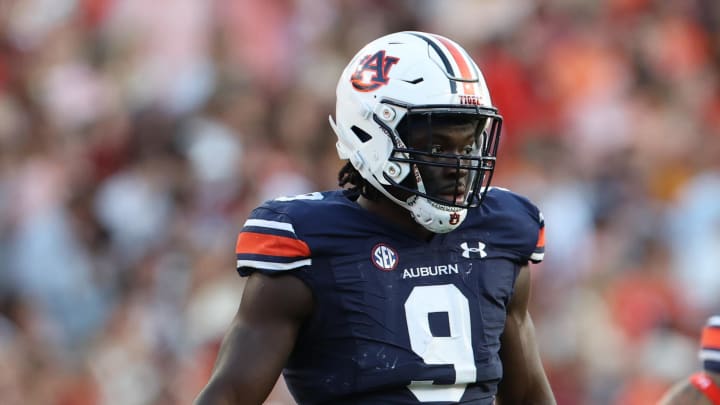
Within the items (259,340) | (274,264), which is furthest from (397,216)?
(259,340)

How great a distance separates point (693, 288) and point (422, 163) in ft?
14.8

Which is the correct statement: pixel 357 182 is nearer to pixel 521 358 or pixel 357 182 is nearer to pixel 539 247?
pixel 539 247

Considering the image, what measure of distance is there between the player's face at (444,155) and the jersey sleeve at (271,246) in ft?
1.23

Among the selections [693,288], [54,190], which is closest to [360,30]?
[54,190]

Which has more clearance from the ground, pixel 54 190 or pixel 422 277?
pixel 422 277

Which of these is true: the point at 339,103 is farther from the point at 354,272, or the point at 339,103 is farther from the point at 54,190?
the point at 54,190

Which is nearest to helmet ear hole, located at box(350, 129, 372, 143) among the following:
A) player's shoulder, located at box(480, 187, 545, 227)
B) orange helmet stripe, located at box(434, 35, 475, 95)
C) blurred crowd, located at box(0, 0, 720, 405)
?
orange helmet stripe, located at box(434, 35, 475, 95)

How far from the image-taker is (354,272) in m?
3.66

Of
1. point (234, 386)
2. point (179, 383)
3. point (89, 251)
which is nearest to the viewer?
point (234, 386)

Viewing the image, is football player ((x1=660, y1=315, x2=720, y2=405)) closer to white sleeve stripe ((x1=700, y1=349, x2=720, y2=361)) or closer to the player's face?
white sleeve stripe ((x1=700, y1=349, x2=720, y2=361))

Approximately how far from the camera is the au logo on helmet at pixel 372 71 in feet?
12.3

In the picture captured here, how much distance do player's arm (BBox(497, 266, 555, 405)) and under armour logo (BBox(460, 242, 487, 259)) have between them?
7.3 inches

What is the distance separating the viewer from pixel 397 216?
151 inches

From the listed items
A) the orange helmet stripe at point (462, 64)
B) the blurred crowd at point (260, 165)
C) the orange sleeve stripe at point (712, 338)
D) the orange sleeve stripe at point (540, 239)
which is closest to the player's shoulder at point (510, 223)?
the orange sleeve stripe at point (540, 239)
